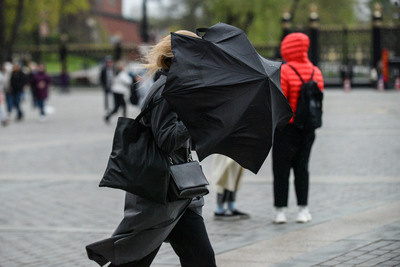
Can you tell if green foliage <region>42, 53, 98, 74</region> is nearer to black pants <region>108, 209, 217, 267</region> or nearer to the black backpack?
the black backpack

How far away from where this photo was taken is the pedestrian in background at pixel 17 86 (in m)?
23.6

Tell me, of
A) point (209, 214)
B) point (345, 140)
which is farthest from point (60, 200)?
point (345, 140)

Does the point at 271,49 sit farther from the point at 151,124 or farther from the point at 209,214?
the point at 151,124

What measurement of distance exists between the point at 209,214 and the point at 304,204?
1.14m

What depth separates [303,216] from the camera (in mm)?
7648

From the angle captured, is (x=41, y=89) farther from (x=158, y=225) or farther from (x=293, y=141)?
(x=158, y=225)

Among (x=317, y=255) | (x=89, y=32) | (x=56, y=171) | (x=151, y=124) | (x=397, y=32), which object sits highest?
(x=151, y=124)

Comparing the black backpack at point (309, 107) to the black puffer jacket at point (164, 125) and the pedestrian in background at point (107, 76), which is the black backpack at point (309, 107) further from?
the pedestrian in background at point (107, 76)

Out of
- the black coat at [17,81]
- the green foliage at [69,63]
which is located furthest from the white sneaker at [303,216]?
the green foliage at [69,63]

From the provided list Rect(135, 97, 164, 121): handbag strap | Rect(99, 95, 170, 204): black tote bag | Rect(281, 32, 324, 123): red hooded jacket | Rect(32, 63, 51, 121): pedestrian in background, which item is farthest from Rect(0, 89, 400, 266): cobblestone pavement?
Rect(32, 63, 51, 121): pedestrian in background

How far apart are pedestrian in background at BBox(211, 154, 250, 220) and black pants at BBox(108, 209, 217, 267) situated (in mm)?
3526

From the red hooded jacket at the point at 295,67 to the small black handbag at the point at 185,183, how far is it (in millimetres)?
3404

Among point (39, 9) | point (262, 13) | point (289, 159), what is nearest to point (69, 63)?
point (39, 9)

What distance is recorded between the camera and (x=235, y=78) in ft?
13.3
